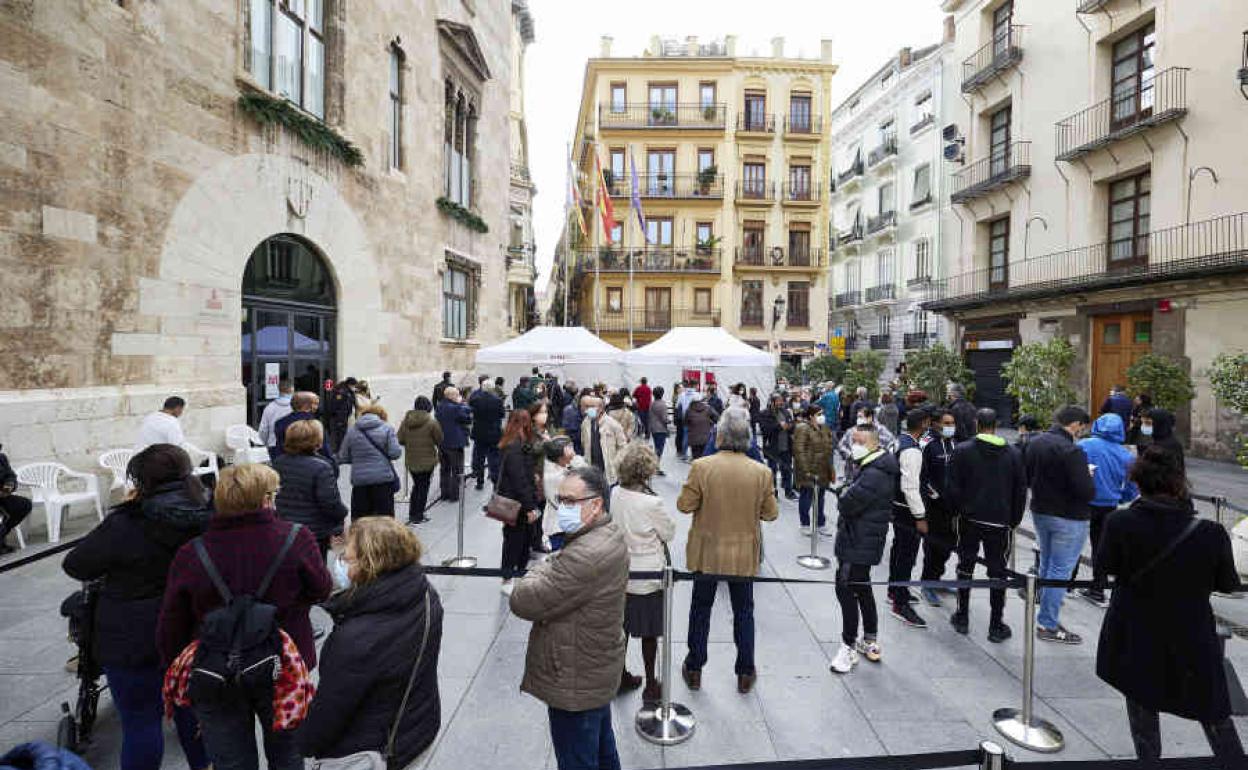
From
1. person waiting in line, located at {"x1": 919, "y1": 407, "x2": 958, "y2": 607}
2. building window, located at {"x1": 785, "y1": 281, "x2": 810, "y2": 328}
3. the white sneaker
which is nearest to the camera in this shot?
the white sneaker

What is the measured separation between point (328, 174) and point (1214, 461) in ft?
65.9

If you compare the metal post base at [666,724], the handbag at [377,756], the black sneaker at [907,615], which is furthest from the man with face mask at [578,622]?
the black sneaker at [907,615]

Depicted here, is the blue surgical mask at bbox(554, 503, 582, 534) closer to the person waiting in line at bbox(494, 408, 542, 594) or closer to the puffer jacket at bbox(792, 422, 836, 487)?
the person waiting in line at bbox(494, 408, 542, 594)

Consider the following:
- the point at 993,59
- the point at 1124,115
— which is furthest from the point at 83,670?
the point at 993,59

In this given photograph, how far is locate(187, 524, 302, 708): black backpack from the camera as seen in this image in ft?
8.19

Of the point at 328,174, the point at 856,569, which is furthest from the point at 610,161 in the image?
the point at 856,569

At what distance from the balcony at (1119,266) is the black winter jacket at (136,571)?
1895 cm

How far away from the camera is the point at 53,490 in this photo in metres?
6.89

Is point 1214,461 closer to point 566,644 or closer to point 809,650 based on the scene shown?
point 809,650

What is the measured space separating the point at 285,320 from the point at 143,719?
960 centimetres

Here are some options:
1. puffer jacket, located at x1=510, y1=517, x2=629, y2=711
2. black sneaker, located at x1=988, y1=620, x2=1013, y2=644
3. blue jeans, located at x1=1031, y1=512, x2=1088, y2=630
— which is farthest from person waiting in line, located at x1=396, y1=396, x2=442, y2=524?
blue jeans, located at x1=1031, y1=512, x2=1088, y2=630

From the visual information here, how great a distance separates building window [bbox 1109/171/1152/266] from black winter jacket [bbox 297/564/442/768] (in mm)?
20933

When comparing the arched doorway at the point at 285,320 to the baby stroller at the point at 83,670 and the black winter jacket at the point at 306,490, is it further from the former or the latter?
the baby stroller at the point at 83,670

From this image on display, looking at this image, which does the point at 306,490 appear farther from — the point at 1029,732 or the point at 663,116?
the point at 663,116
